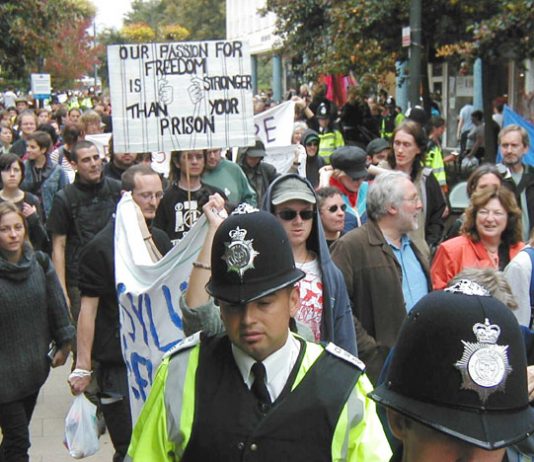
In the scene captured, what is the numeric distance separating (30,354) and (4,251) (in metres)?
0.61

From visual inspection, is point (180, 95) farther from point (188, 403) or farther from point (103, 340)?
point (188, 403)

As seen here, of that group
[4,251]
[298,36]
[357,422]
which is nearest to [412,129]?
[4,251]

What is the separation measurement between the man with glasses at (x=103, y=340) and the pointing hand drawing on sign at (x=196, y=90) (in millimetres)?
1235

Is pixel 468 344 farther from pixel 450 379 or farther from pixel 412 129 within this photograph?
pixel 412 129

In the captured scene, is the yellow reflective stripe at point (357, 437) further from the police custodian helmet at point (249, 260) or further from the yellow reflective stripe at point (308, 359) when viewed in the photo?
the police custodian helmet at point (249, 260)

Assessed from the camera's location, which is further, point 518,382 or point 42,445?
point 42,445

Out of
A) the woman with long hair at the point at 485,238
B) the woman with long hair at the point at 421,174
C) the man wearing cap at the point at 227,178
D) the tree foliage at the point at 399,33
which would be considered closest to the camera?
the woman with long hair at the point at 485,238

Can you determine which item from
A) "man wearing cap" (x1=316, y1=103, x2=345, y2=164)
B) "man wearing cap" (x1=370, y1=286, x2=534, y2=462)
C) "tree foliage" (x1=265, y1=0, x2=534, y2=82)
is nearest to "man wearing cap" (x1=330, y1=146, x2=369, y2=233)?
"man wearing cap" (x1=370, y1=286, x2=534, y2=462)

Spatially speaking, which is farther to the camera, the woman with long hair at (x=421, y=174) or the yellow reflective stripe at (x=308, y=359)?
the woman with long hair at (x=421, y=174)

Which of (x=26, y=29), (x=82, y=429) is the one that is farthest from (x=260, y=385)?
(x=26, y=29)

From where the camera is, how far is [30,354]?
230 inches

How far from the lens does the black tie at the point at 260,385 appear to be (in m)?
2.85

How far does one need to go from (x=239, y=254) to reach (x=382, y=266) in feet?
8.46

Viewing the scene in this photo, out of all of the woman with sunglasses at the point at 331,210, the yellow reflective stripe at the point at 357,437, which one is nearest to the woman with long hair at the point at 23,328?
the woman with sunglasses at the point at 331,210
